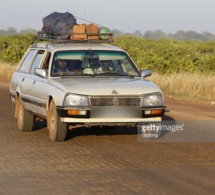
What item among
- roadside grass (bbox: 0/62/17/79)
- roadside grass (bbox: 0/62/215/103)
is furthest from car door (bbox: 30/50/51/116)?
roadside grass (bbox: 0/62/17/79)

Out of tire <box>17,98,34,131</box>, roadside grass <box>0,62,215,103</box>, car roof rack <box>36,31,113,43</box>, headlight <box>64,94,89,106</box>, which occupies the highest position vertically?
car roof rack <box>36,31,113,43</box>

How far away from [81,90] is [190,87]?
1251 centimetres

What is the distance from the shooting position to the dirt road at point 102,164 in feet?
25.8

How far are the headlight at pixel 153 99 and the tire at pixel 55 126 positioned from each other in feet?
4.19

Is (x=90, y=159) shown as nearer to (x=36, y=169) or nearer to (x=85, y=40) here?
(x=36, y=169)

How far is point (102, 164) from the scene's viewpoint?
9.41m

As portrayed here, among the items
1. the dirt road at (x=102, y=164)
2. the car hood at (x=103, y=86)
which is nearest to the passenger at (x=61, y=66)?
the car hood at (x=103, y=86)

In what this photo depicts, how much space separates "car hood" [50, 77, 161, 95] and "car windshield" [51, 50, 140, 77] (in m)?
0.36

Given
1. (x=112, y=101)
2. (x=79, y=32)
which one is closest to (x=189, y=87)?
(x=79, y=32)

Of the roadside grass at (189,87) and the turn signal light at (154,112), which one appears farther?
the roadside grass at (189,87)

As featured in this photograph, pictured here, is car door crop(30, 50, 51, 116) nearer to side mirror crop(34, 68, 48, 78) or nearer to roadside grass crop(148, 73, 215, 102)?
side mirror crop(34, 68, 48, 78)

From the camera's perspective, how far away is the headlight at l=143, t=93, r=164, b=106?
442 inches

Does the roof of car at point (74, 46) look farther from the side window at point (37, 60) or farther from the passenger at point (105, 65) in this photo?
the passenger at point (105, 65)

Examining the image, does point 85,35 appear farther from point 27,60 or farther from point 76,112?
point 76,112
